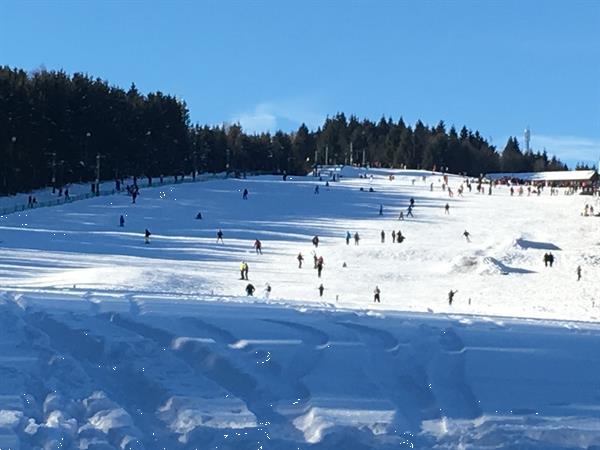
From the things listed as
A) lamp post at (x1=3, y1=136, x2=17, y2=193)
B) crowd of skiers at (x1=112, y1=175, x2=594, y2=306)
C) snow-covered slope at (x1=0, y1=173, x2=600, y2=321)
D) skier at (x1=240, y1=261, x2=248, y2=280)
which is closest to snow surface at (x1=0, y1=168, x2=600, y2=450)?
snow-covered slope at (x1=0, y1=173, x2=600, y2=321)

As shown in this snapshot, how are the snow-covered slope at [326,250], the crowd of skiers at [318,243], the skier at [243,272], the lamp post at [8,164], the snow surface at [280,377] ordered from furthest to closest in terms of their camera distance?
the lamp post at [8,164]
the skier at [243,272]
the snow-covered slope at [326,250]
the crowd of skiers at [318,243]
the snow surface at [280,377]

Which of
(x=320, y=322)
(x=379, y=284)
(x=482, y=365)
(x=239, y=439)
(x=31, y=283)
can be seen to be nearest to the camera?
(x=239, y=439)

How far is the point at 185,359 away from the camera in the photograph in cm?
1091

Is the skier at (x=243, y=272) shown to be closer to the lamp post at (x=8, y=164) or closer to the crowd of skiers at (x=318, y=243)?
the crowd of skiers at (x=318, y=243)

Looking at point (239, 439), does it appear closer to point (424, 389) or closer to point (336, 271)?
point (424, 389)

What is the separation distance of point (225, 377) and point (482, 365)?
3.48 meters

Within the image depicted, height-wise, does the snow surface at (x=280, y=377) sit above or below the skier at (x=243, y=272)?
above

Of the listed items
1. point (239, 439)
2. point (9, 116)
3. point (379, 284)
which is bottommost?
point (379, 284)

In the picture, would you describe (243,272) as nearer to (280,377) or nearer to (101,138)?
(280,377)

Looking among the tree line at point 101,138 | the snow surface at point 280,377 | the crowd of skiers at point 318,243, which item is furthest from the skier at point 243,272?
the tree line at point 101,138

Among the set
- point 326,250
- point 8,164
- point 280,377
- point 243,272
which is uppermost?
point 8,164

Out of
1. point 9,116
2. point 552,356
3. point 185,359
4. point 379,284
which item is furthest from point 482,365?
point 9,116

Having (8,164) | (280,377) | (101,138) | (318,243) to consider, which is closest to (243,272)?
(318,243)

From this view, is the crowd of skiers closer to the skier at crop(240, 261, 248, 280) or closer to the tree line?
the skier at crop(240, 261, 248, 280)
